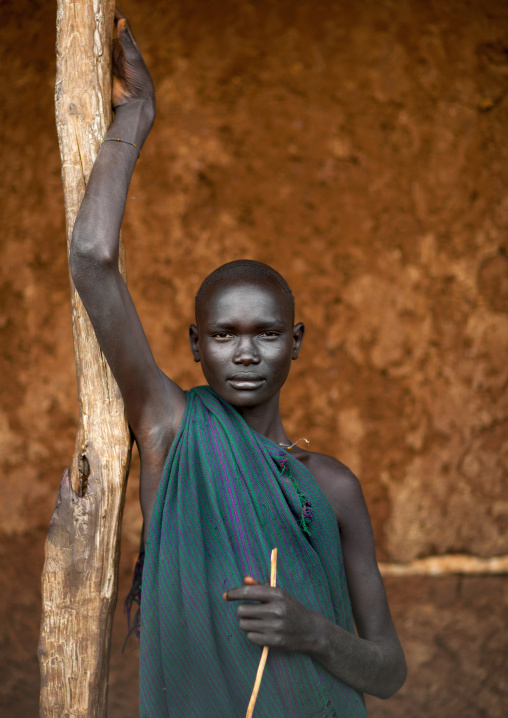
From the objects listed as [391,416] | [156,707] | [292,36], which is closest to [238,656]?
[156,707]

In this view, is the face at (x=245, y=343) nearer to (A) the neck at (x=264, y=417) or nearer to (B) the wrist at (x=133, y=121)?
(A) the neck at (x=264, y=417)

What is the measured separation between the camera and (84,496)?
1.57 metres

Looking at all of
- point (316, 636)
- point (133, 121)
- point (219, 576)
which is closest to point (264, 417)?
point (219, 576)

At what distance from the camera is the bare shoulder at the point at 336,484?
173 cm

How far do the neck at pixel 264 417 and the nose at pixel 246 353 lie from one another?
16 centimetres

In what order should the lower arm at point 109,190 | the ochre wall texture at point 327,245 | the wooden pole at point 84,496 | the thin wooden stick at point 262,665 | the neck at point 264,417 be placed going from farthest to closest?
the ochre wall texture at point 327,245
the neck at point 264,417
the wooden pole at point 84,496
the lower arm at point 109,190
the thin wooden stick at point 262,665

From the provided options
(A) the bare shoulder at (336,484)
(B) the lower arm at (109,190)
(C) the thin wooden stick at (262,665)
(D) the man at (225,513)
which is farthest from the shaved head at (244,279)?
(C) the thin wooden stick at (262,665)

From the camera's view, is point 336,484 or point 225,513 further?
point 336,484

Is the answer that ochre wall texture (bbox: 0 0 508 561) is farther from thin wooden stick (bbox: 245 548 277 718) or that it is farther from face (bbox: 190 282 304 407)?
thin wooden stick (bbox: 245 548 277 718)

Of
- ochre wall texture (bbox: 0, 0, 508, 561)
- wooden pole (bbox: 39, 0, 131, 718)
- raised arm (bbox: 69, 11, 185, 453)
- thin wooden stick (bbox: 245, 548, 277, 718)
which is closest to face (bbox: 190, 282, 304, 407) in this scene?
raised arm (bbox: 69, 11, 185, 453)

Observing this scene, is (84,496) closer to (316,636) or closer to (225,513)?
(225,513)

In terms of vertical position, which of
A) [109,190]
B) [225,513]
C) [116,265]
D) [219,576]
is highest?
[109,190]

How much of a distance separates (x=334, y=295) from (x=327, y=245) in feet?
0.70

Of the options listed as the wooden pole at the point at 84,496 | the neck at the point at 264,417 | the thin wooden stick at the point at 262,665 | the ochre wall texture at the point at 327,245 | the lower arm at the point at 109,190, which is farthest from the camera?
the ochre wall texture at the point at 327,245
